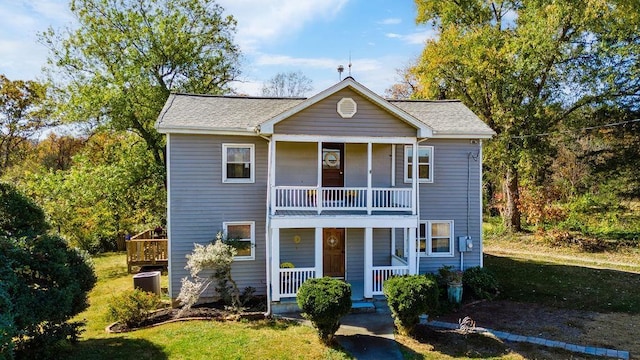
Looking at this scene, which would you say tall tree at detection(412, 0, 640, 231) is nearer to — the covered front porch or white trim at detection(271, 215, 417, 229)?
the covered front porch

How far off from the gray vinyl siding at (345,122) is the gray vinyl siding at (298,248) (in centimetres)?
378

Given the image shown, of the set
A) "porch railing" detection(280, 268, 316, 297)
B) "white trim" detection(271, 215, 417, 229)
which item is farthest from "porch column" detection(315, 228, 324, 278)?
"white trim" detection(271, 215, 417, 229)

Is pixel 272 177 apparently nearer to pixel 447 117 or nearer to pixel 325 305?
pixel 325 305

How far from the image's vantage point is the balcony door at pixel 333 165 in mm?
14609

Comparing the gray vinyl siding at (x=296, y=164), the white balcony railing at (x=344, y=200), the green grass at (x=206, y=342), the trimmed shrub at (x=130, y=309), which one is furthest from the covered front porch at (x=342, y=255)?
the trimmed shrub at (x=130, y=309)

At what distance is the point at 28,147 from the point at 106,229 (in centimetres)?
2263

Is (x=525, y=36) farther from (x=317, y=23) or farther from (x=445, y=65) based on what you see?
(x=317, y=23)

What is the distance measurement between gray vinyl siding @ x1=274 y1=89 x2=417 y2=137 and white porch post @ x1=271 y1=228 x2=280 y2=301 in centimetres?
341

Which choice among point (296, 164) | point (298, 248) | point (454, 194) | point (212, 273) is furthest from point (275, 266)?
point (454, 194)

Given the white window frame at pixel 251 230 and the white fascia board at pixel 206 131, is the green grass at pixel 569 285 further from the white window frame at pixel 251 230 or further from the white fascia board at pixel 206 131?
the white fascia board at pixel 206 131

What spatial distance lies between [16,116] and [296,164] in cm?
3337

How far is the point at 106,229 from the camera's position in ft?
72.4

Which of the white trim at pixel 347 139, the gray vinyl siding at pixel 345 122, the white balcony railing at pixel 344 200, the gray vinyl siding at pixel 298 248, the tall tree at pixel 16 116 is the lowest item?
the gray vinyl siding at pixel 298 248

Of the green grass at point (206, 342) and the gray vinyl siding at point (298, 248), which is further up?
the gray vinyl siding at point (298, 248)
